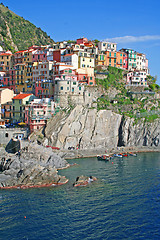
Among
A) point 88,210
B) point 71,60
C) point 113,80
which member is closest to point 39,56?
point 71,60

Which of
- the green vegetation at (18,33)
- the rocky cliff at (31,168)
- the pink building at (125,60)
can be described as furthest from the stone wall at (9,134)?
the green vegetation at (18,33)

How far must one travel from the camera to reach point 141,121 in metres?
103

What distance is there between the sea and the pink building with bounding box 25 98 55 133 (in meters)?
26.3

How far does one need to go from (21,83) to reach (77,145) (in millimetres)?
32026

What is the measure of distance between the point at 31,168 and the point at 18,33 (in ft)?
391

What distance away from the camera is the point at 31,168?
63.9 meters

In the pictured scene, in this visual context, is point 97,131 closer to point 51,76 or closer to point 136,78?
point 51,76

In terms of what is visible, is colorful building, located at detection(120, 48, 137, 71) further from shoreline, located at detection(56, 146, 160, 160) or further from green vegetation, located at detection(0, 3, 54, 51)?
green vegetation, located at detection(0, 3, 54, 51)

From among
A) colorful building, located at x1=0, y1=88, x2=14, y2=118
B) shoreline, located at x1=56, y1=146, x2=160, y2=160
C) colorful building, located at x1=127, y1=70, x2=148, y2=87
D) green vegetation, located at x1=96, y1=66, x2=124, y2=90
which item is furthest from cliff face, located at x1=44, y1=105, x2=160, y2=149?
colorful building, located at x1=127, y1=70, x2=148, y2=87

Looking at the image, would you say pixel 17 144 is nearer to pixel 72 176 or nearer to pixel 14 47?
pixel 72 176

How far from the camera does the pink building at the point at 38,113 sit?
298 ft

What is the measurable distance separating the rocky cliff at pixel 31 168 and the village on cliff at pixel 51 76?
62.9ft

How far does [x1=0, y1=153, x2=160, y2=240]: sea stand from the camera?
41.6 meters

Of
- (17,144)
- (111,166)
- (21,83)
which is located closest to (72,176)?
(111,166)
